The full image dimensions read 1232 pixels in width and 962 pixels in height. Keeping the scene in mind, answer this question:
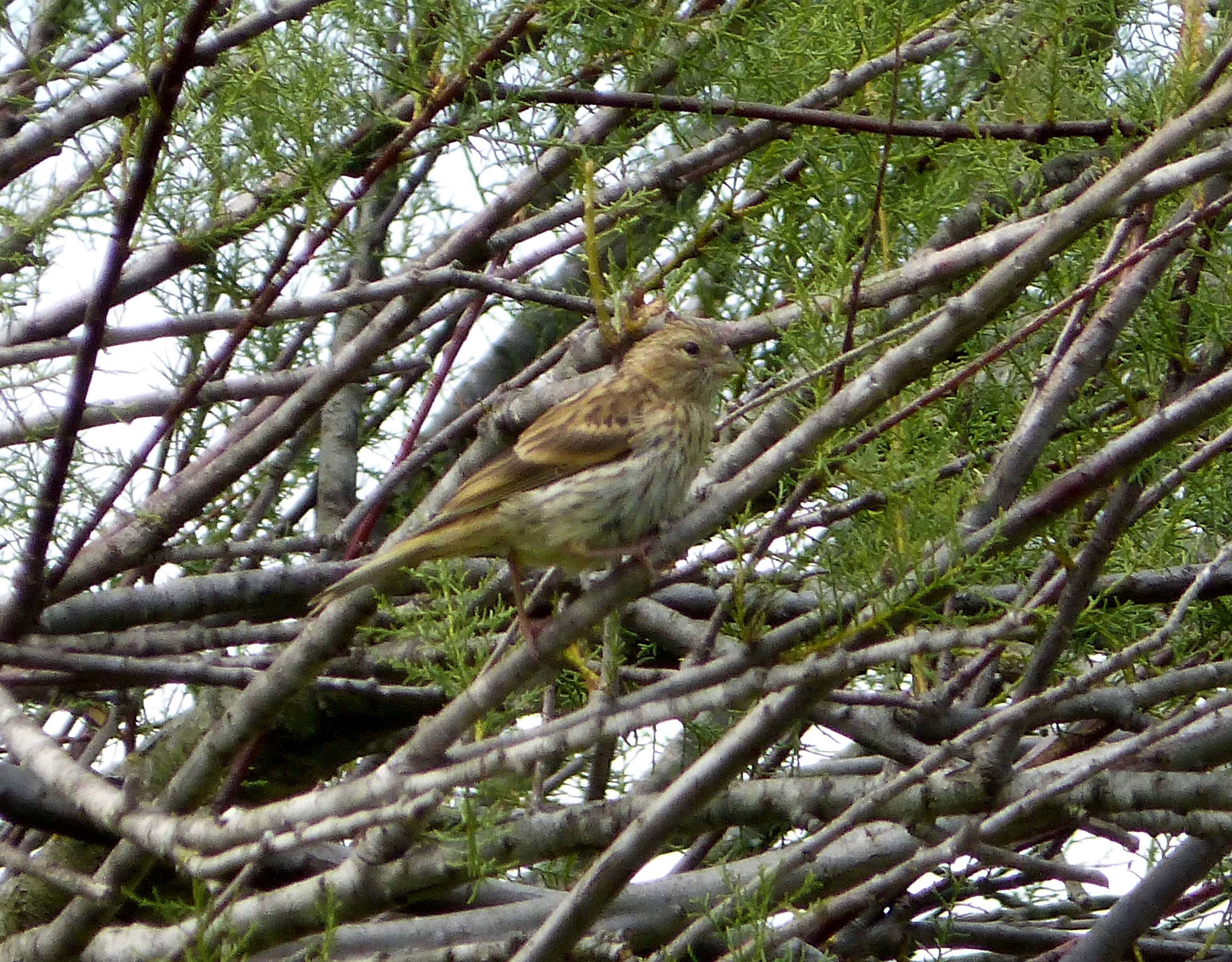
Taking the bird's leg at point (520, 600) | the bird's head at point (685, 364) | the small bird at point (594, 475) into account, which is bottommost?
the bird's leg at point (520, 600)

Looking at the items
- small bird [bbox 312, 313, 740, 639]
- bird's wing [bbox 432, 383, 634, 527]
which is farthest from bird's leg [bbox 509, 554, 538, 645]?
bird's wing [bbox 432, 383, 634, 527]

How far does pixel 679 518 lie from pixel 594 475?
584mm

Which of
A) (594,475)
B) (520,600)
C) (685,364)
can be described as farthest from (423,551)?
(685,364)

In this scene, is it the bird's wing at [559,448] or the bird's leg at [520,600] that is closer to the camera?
the bird's leg at [520,600]

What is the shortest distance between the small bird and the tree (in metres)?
0.11

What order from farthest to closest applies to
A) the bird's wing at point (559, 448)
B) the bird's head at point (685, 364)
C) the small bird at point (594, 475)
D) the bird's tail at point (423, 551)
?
the bird's head at point (685, 364) < the bird's wing at point (559, 448) < the small bird at point (594, 475) < the bird's tail at point (423, 551)

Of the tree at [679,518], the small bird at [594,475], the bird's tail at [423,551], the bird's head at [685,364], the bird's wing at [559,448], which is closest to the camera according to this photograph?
the tree at [679,518]

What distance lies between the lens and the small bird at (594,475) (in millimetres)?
4383

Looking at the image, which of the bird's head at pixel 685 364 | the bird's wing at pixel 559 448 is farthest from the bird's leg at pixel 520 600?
the bird's head at pixel 685 364

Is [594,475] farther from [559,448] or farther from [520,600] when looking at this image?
[520,600]

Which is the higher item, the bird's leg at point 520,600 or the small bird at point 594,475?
the small bird at point 594,475

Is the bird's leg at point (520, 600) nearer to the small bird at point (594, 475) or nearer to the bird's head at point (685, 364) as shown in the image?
the small bird at point (594, 475)

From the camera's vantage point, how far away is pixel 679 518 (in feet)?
13.6

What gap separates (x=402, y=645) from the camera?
15.8ft
